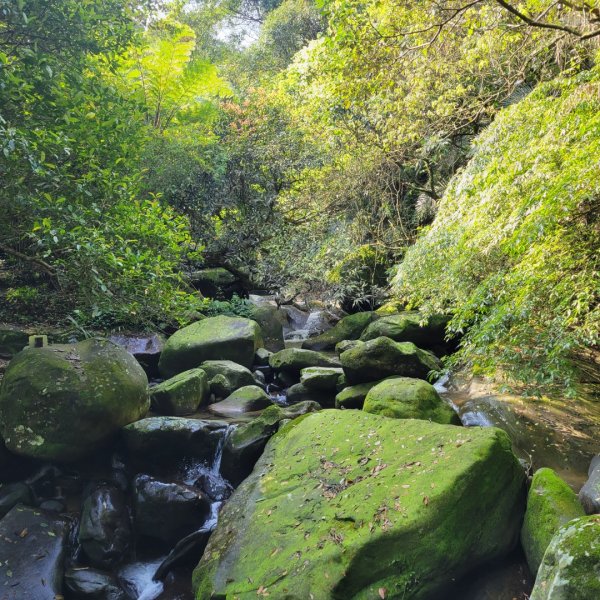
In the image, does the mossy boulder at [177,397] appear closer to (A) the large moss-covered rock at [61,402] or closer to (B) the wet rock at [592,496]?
(A) the large moss-covered rock at [61,402]

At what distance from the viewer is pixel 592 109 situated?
4.48 m

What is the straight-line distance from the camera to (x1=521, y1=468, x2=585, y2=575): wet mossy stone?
342 centimetres

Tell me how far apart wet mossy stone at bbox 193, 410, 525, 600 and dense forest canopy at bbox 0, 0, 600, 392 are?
1.24 meters

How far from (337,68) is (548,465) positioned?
215 inches

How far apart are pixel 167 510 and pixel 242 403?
2598mm

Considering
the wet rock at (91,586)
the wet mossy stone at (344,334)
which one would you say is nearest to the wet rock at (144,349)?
the wet mossy stone at (344,334)

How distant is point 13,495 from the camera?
16.5ft

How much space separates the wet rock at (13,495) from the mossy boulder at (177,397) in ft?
7.19

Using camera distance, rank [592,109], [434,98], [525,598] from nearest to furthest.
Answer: [525,598] → [592,109] → [434,98]

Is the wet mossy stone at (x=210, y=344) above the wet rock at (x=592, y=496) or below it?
below

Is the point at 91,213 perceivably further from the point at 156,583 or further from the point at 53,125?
the point at 156,583

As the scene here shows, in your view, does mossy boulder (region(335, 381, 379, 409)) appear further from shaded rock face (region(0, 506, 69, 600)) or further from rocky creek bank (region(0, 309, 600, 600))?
shaded rock face (region(0, 506, 69, 600))

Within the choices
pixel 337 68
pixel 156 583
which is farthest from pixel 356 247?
pixel 156 583

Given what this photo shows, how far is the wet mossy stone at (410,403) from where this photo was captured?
5676 mm
